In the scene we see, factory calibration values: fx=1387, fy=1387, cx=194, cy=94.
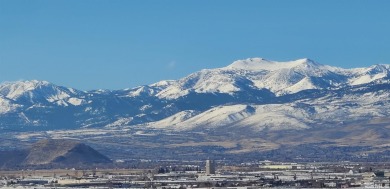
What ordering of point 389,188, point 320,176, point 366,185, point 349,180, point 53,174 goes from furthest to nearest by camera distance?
point 53,174, point 320,176, point 349,180, point 366,185, point 389,188

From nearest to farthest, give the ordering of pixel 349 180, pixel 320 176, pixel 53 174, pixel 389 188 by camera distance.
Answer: pixel 389 188 < pixel 349 180 < pixel 320 176 < pixel 53 174

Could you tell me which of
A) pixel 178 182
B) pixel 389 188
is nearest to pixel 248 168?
pixel 178 182

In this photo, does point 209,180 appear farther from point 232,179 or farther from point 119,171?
point 119,171

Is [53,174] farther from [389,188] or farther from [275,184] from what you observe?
[389,188]

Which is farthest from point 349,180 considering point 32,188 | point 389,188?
point 32,188

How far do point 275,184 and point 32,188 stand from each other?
23.4 meters

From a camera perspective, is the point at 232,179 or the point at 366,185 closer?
the point at 366,185

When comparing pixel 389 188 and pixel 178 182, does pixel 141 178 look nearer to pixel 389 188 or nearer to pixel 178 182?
pixel 178 182

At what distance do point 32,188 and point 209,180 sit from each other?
20.8 metres

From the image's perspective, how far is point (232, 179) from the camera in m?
148

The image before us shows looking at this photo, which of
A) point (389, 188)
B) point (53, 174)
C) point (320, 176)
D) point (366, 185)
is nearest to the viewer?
point (389, 188)

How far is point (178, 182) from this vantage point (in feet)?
468

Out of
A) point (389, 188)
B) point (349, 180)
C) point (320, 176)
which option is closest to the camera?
point (389, 188)

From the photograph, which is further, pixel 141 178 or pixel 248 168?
pixel 248 168
